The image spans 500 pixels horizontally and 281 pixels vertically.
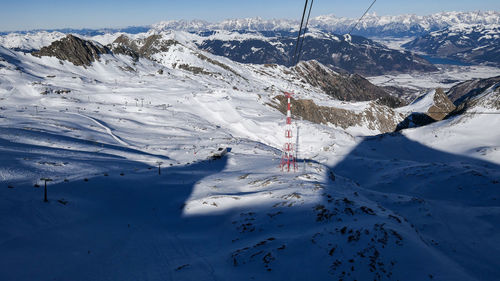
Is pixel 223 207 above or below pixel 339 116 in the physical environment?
below

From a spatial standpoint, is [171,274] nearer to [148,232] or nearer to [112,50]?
[148,232]

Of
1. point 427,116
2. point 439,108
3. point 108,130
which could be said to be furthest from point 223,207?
point 439,108

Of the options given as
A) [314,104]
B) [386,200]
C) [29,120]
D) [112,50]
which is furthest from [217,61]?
[386,200]

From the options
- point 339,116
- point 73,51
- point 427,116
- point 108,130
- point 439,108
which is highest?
point 73,51

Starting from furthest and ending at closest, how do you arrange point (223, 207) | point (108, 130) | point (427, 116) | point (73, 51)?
1. point (73, 51)
2. point (427, 116)
3. point (108, 130)
4. point (223, 207)

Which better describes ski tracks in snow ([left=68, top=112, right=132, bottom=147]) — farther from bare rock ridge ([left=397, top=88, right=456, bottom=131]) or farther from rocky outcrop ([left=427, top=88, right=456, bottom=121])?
rocky outcrop ([left=427, top=88, right=456, bottom=121])

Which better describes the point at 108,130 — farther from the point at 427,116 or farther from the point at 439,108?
the point at 439,108

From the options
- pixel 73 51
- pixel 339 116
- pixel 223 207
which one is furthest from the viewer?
pixel 73 51
